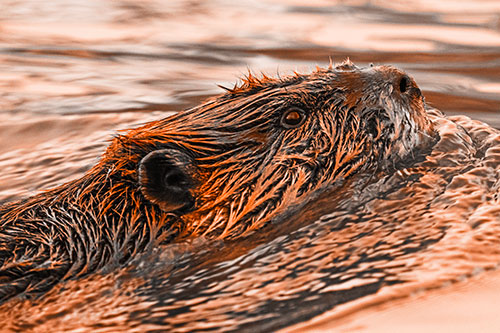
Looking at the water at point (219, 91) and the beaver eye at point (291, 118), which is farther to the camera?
the beaver eye at point (291, 118)

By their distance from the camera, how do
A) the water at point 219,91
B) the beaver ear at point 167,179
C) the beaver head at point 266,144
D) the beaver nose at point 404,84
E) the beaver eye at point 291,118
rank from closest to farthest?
the water at point 219,91 → the beaver ear at point 167,179 → the beaver head at point 266,144 → the beaver eye at point 291,118 → the beaver nose at point 404,84

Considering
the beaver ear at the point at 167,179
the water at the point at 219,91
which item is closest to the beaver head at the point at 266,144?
the beaver ear at the point at 167,179

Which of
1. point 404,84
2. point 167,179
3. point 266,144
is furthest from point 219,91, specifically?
point 167,179

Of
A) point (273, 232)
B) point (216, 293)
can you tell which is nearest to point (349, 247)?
point (273, 232)

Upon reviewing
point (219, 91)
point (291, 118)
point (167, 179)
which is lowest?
point (167, 179)

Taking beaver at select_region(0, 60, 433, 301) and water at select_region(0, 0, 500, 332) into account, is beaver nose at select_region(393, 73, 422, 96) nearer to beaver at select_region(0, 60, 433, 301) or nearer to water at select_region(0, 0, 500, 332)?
beaver at select_region(0, 60, 433, 301)

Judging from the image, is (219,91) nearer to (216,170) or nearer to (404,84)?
(404,84)

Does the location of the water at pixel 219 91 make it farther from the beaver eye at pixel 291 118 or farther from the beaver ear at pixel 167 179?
the beaver eye at pixel 291 118
